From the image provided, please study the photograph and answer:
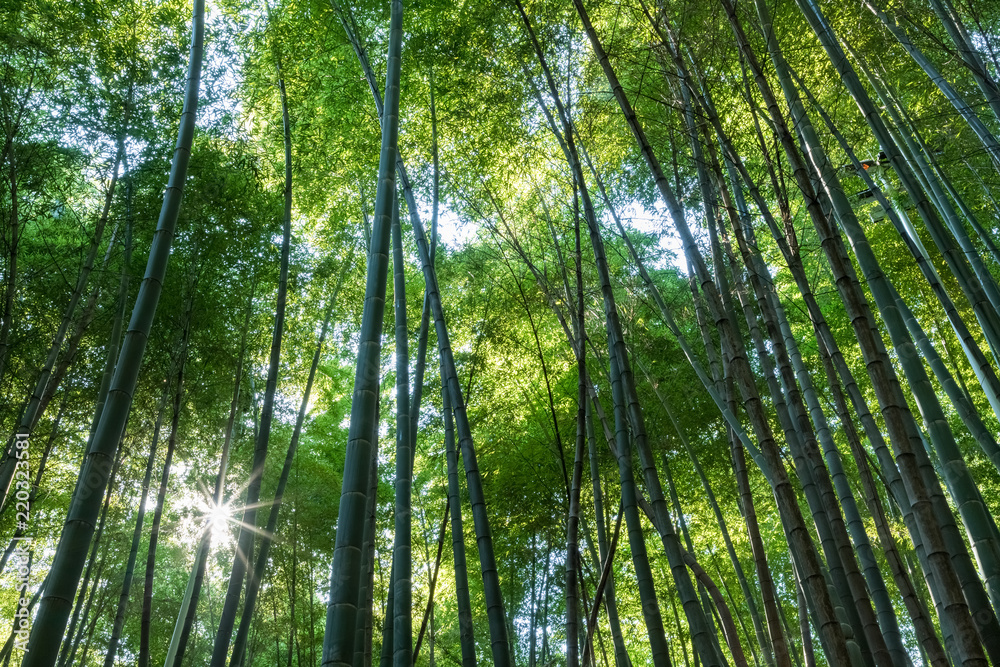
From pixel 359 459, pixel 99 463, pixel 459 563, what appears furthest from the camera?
pixel 459 563

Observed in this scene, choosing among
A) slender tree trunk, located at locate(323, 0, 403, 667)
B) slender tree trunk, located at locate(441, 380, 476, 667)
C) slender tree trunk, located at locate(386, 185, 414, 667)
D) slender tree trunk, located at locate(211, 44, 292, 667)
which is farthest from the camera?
slender tree trunk, located at locate(211, 44, 292, 667)

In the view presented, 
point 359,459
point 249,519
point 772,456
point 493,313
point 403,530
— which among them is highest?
point 493,313

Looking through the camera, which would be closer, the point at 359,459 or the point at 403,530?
the point at 359,459

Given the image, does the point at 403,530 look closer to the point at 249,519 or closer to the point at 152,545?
the point at 249,519

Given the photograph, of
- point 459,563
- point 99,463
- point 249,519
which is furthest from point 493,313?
point 99,463

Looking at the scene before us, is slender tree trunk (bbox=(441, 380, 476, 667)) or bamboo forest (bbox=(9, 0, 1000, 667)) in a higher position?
bamboo forest (bbox=(9, 0, 1000, 667))

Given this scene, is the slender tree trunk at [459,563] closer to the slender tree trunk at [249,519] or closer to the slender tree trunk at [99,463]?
the slender tree trunk at [249,519]

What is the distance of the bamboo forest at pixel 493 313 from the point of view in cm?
229

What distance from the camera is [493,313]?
6.74 m

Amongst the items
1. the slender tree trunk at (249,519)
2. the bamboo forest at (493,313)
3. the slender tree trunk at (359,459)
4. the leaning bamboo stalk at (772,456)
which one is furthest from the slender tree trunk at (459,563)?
the leaning bamboo stalk at (772,456)

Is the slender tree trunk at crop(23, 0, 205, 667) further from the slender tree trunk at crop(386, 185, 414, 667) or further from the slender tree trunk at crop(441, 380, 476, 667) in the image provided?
the slender tree trunk at crop(441, 380, 476, 667)

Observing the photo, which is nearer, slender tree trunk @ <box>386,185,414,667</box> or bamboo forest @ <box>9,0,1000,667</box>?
bamboo forest @ <box>9,0,1000,667</box>

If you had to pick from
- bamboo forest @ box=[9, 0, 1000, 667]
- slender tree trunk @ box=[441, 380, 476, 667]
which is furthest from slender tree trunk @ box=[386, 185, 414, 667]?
slender tree trunk @ box=[441, 380, 476, 667]

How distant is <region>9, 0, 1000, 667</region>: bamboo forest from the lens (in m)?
2.29
